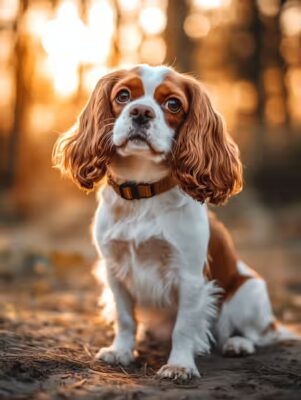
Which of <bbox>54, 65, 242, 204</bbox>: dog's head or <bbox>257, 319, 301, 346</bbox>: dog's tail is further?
<bbox>257, 319, 301, 346</bbox>: dog's tail

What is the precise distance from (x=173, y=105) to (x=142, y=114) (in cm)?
29

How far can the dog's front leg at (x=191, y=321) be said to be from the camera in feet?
10.1

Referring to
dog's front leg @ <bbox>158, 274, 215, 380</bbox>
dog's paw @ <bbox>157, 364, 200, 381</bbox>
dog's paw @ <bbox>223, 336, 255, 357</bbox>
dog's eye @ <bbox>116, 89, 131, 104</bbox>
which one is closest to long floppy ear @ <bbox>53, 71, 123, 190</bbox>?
dog's eye @ <bbox>116, 89, 131, 104</bbox>

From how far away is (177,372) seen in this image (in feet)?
9.43

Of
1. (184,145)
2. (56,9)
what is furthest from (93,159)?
(56,9)

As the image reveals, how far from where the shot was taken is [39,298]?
5.26 metres

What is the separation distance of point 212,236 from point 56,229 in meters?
8.25

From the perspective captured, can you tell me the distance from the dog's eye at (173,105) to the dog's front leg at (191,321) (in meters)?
0.89

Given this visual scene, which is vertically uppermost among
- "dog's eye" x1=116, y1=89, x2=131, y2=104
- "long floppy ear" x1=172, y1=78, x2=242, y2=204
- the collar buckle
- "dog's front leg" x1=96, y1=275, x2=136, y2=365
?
"dog's eye" x1=116, y1=89, x2=131, y2=104

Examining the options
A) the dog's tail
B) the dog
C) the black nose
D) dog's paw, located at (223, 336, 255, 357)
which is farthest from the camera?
the dog's tail

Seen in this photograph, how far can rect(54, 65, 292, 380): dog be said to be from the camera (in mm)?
3008

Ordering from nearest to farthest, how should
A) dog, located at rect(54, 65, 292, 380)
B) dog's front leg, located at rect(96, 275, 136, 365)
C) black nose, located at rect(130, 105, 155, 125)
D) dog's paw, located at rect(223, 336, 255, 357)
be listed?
black nose, located at rect(130, 105, 155, 125)
dog, located at rect(54, 65, 292, 380)
dog's front leg, located at rect(96, 275, 136, 365)
dog's paw, located at rect(223, 336, 255, 357)

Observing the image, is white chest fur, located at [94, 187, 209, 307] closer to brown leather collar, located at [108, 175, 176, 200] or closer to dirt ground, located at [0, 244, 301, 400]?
brown leather collar, located at [108, 175, 176, 200]

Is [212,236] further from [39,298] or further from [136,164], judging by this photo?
[39,298]
